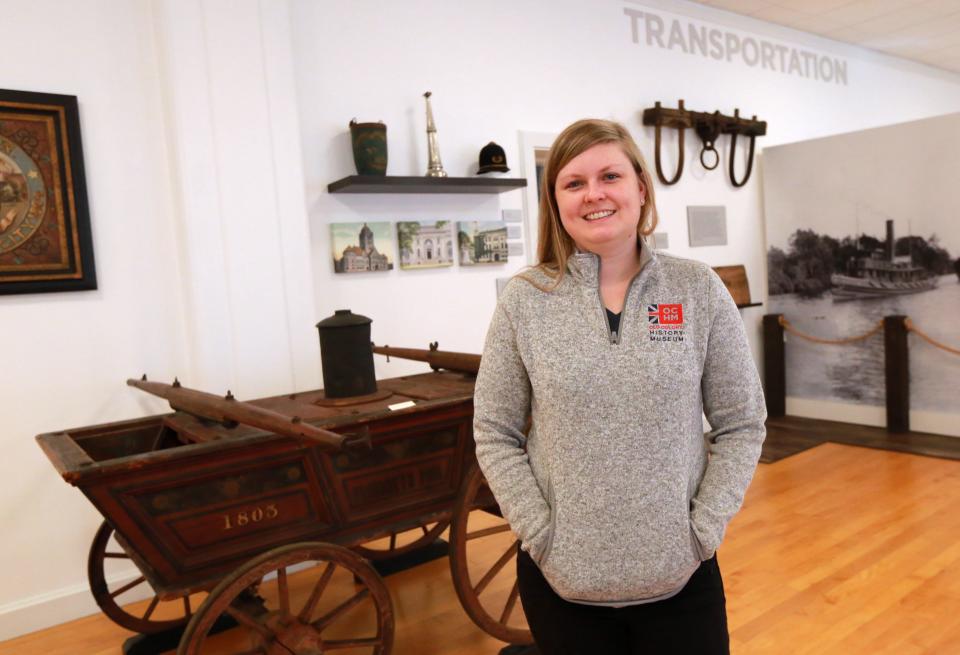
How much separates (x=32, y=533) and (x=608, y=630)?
299 cm

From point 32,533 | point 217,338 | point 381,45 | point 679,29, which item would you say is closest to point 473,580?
point 217,338

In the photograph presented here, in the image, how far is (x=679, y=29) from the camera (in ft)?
19.6

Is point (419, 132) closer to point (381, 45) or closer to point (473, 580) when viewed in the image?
point (381, 45)

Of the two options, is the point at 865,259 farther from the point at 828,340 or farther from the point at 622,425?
the point at 622,425

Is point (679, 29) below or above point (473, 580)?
above

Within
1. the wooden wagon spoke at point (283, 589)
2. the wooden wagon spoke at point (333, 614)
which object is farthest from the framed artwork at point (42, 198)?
the wooden wagon spoke at point (333, 614)

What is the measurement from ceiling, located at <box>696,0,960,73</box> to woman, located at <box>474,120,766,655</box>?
5473 mm

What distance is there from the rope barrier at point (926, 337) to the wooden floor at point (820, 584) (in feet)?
3.93

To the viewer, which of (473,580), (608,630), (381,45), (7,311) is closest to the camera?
(608,630)

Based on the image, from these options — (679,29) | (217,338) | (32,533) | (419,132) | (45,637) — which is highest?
(679,29)

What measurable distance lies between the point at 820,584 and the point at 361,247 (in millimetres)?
2871

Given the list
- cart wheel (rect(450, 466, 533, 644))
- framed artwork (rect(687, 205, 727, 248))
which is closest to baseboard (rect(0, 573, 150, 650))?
cart wheel (rect(450, 466, 533, 644))

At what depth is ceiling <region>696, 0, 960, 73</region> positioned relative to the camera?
6391 mm

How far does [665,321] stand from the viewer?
1.43 meters
